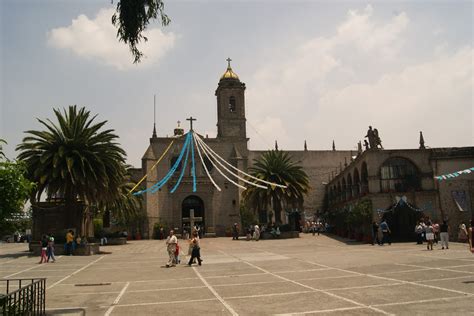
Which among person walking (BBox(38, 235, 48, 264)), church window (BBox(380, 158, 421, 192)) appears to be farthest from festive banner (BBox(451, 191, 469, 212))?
person walking (BBox(38, 235, 48, 264))

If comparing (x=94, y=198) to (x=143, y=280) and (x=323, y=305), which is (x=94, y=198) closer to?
(x=143, y=280)

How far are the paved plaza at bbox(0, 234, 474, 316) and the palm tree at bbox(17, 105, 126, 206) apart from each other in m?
8.76

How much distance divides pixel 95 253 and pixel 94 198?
11.7ft

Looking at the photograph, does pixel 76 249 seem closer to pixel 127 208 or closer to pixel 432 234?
pixel 127 208

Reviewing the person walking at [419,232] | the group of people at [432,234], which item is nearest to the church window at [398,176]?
the group of people at [432,234]

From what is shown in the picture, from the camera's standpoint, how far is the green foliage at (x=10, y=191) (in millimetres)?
7770

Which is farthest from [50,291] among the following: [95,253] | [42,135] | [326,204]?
[326,204]

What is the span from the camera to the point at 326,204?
57.3 metres

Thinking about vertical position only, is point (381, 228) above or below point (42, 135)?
below

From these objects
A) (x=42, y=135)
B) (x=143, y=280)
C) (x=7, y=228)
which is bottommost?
(x=143, y=280)

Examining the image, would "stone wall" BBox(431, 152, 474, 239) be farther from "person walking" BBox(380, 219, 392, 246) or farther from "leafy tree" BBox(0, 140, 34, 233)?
"leafy tree" BBox(0, 140, 34, 233)

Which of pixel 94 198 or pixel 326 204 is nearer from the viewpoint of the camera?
pixel 94 198

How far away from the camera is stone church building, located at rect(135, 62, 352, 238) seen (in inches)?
1978

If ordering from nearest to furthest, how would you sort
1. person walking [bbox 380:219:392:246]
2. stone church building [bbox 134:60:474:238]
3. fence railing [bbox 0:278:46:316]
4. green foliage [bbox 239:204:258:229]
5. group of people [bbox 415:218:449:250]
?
1. fence railing [bbox 0:278:46:316]
2. group of people [bbox 415:218:449:250]
3. person walking [bbox 380:219:392:246]
4. stone church building [bbox 134:60:474:238]
5. green foliage [bbox 239:204:258:229]
